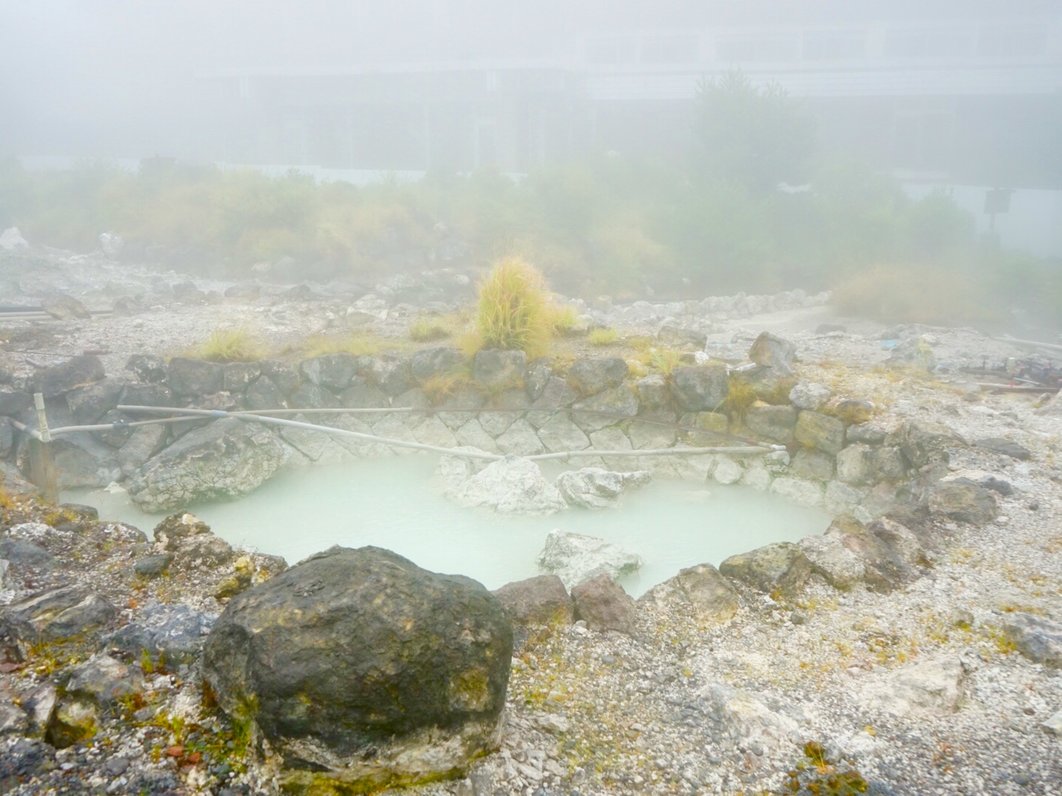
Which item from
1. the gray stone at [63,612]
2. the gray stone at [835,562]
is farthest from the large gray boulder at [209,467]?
the gray stone at [835,562]

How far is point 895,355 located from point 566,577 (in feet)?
16.8

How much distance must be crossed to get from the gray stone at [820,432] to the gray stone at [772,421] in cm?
7

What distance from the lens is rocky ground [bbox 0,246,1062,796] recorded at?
200 centimetres

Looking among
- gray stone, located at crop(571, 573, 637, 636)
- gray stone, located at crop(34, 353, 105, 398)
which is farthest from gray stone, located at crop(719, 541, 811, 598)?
gray stone, located at crop(34, 353, 105, 398)

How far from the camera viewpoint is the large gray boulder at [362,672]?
1.82 meters

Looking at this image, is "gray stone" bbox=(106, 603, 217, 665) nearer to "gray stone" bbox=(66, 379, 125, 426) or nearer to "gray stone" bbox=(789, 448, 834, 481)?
"gray stone" bbox=(66, 379, 125, 426)

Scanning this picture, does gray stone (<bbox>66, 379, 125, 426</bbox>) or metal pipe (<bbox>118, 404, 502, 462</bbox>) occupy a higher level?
gray stone (<bbox>66, 379, 125, 426</bbox>)

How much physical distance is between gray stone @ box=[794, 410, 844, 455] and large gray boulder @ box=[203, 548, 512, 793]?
14.4ft

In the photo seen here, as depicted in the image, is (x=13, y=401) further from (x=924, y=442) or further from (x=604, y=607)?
(x=924, y=442)

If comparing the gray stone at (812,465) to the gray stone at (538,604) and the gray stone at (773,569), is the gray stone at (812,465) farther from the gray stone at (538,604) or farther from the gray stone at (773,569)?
the gray stone at (538,604)

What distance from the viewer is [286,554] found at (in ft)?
15.7

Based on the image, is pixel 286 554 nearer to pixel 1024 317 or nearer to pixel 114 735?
pixel 114 735

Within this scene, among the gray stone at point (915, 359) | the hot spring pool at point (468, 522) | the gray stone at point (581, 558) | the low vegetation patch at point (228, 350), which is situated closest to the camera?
the gray stone at point (581, 558)

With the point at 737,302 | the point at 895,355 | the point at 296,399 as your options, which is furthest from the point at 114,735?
the point at 737,302
